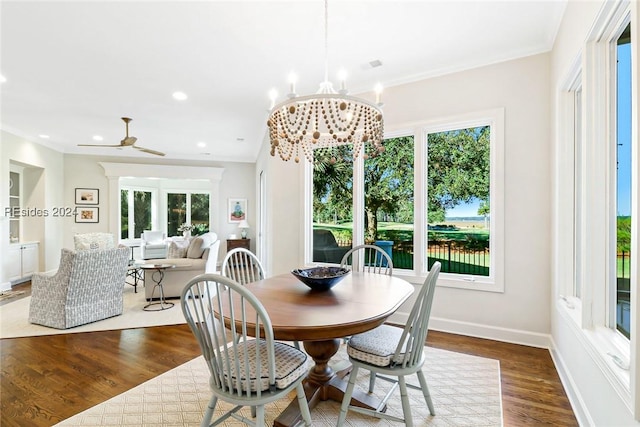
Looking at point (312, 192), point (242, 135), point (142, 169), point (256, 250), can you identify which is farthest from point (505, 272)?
point (142, 169)

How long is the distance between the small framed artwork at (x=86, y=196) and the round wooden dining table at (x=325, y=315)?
7.14 metres

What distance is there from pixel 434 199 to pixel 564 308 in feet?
5.14

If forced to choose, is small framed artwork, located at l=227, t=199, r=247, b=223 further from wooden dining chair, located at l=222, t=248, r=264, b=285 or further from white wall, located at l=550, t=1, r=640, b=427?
white wall, located at l=550, t=1, r=640, b=427

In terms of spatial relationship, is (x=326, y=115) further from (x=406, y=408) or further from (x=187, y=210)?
(x=187, y=210)

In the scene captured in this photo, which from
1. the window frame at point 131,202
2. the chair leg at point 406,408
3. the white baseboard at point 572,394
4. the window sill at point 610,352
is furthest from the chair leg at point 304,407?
the window frame at point 131,202

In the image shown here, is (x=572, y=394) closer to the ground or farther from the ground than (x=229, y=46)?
closer to the ground

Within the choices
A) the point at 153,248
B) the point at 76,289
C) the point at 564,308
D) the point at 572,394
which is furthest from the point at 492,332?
the point at 153,248

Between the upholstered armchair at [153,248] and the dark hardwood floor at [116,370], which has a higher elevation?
the upholstered armchair at [153,248]

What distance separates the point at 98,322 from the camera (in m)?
3.76

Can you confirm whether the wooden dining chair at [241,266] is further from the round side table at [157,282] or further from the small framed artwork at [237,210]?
the small framed artwork at [237,210]

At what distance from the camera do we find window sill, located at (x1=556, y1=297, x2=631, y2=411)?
51.9 inches

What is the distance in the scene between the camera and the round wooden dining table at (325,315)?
1.50 metres

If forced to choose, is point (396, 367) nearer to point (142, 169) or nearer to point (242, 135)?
point (242, 135)

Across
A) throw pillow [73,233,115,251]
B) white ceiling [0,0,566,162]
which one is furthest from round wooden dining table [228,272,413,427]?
throw pillow [73,233,115,251]
